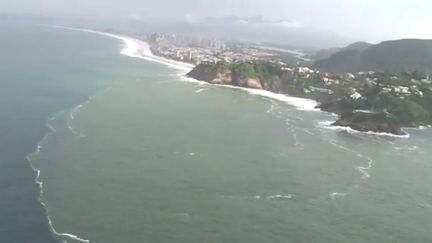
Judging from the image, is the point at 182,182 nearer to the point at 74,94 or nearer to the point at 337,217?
the point at 337,217

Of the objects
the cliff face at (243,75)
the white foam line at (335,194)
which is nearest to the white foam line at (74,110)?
the white foam line at (335,194)

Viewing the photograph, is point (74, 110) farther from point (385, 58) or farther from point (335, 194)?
point (385, 58)

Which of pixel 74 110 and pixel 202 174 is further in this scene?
pixel 74 110

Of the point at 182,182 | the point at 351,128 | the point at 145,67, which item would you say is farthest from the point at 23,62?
the point at 182,182

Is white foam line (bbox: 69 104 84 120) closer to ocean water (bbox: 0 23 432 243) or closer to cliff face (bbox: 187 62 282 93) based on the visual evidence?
ocean water (bbox: 0 23 432 243)

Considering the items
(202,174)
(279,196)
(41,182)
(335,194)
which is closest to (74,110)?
(41,182)

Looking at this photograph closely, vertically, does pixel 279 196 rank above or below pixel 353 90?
below
